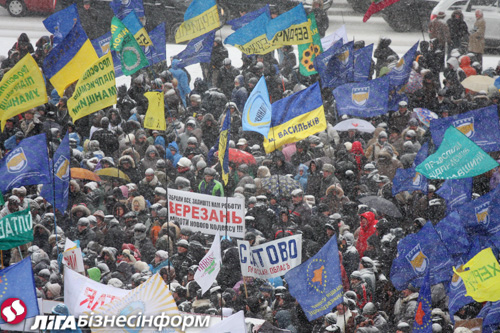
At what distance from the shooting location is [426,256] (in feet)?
40.8

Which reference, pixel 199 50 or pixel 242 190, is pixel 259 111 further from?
pixel 199 50

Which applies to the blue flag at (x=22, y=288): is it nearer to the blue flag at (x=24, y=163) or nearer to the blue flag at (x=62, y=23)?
the blue flag at (x=24, y=163)

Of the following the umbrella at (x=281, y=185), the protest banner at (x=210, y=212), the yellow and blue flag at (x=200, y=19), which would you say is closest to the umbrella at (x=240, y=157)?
the umbrella at (x=281, y=185)

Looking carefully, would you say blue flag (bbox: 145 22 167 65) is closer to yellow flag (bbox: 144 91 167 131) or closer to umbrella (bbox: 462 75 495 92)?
yellow flag (bbox: 144 91 167 131)

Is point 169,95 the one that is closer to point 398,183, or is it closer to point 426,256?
point 398,183

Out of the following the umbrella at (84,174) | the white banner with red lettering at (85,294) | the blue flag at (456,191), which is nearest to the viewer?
the white banner with red lettering at (85,294)

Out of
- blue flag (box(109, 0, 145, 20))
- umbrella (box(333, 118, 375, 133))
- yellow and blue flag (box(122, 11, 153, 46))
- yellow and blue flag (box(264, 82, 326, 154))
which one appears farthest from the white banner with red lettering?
blue flag (box(109, 0, 145, 20))

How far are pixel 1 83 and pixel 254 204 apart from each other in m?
3.91

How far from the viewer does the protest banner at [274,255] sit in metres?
12.5

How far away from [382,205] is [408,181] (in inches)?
19.4

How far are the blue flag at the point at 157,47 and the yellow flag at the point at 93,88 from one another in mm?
3084

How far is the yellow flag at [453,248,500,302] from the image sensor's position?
11141mm

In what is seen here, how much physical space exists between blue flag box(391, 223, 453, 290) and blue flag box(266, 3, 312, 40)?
528 cm

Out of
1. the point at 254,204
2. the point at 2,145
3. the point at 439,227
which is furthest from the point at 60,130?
the point at 439,227
